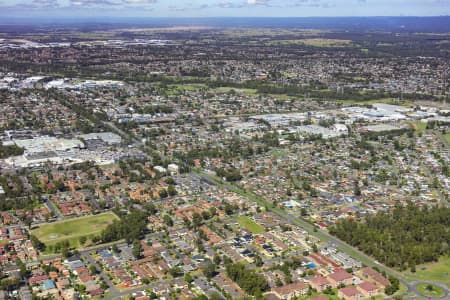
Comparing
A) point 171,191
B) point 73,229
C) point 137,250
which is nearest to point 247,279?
point 137,250

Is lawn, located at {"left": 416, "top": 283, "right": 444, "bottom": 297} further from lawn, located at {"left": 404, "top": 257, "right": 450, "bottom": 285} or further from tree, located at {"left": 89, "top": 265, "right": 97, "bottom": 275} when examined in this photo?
tree, located at {"left": 89, "top": 265, "right": 97, "bottom": 275}

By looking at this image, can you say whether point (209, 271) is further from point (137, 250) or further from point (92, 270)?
point (92, 270)

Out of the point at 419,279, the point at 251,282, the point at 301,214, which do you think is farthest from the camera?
the point at 301,214

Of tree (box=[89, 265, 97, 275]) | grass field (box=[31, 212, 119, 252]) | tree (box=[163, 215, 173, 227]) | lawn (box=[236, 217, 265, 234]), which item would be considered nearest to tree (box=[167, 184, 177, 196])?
grass field (box=[31, 212, 119, 252])

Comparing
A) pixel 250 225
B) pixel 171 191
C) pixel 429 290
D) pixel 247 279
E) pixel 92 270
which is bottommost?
pixel 429 290

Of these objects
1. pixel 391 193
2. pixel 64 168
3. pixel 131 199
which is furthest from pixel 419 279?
pixel 64 168

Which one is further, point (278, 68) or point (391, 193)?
point (278, 68)

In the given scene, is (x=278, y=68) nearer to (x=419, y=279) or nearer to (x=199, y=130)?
(x=199, y=130)
